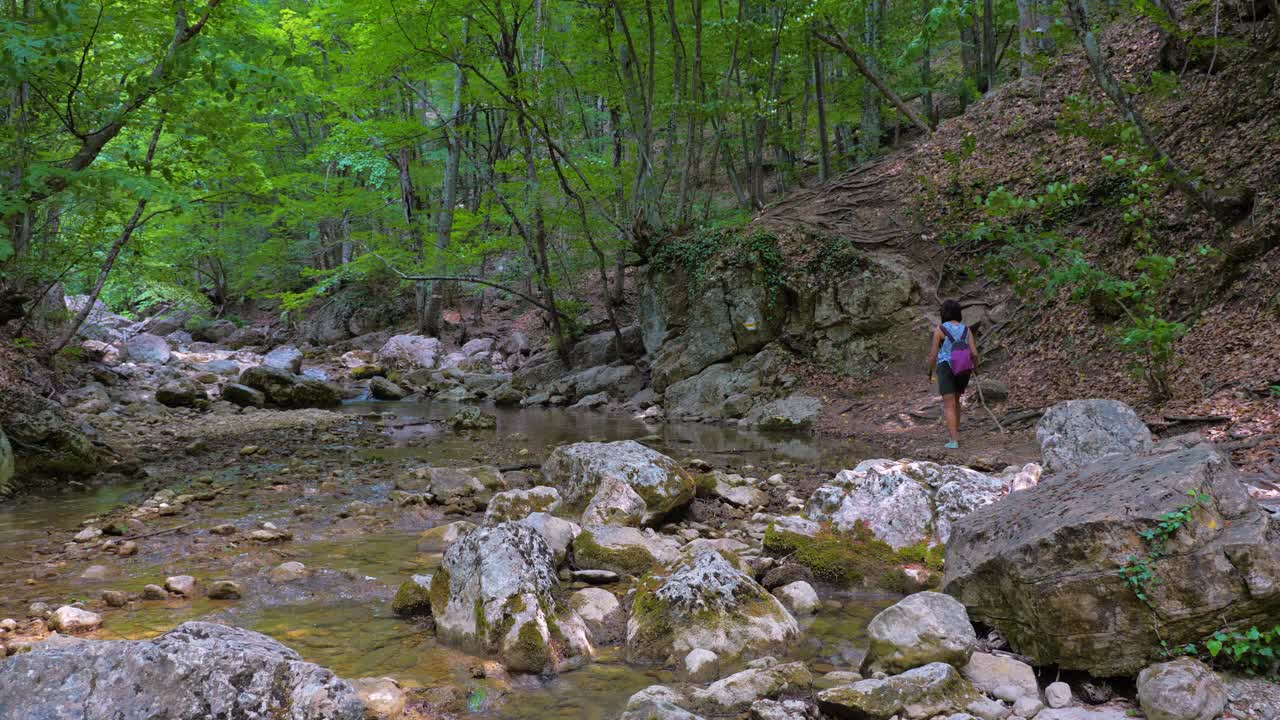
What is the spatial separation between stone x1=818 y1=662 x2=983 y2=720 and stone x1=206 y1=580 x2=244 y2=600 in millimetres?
3262

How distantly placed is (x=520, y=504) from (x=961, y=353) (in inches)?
201

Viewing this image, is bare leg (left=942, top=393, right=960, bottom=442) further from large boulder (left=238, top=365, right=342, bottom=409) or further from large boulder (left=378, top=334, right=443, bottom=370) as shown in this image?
large boulder (left=378, top=334, right=443, bottom=370)

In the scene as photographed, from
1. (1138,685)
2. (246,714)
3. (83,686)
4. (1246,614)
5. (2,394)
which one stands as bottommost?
(1138,685)

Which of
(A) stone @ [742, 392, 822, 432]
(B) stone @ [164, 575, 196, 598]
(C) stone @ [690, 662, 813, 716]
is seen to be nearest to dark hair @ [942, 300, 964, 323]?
(A) stone @ [742, 392, 822, 432]

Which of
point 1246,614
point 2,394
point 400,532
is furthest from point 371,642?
point 2,394

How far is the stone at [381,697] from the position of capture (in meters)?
2.73

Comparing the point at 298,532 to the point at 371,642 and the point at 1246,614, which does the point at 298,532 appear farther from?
the point at 1246,614

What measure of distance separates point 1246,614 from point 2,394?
948 cm

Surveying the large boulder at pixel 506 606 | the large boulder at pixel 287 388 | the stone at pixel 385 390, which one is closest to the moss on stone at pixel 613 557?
the large boulder at pixel 506 606

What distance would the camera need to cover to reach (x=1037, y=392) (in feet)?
30.7

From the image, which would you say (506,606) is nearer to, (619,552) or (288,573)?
(619,552)

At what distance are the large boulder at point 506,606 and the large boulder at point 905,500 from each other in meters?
2.30

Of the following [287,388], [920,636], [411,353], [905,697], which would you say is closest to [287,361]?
[411,353]

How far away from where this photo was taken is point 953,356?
7.86 metres
